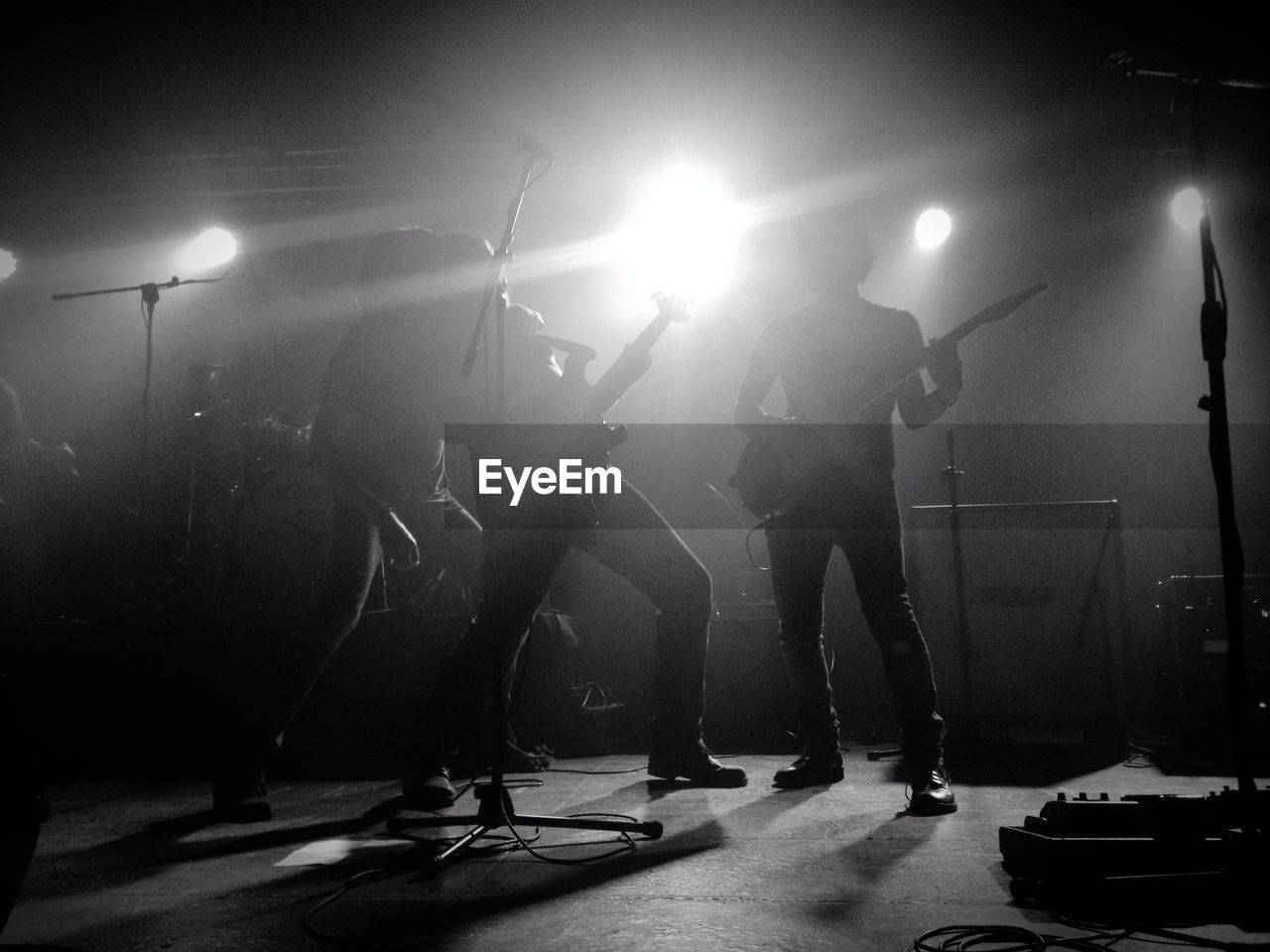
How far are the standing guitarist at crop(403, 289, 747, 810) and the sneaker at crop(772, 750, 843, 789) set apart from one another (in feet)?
0.48

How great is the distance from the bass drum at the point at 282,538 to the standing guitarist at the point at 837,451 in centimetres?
289

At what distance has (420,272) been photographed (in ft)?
9.34

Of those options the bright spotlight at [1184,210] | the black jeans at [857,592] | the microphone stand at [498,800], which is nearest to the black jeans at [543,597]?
the microphone stand at [498,800]

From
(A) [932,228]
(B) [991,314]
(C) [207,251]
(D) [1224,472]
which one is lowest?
(D) [1224,472]

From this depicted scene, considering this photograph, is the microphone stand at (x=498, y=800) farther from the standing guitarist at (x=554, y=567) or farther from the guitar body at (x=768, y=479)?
the guitar body at (x=768, y=479)

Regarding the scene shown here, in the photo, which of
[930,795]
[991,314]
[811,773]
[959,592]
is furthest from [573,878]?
[959,592]

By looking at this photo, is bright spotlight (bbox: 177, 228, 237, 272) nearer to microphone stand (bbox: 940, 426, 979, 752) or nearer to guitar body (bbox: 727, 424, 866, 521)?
guitar body (bbox: 727, 424, 866, 521)

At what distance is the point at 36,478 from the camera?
18.7 ft

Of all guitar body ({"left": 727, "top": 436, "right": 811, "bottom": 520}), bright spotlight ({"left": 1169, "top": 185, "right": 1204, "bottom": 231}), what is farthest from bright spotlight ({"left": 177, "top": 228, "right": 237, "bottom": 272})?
bright spotlight ({"left": 1169, "top": 185, "right": 1204, "bottom": 231})

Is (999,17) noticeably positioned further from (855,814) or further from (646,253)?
(855,814)

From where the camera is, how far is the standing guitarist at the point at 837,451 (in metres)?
2.99

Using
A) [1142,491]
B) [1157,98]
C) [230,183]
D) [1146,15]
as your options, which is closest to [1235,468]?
[1142,491]

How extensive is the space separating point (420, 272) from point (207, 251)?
21.5 feet

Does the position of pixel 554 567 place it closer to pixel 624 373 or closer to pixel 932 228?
pixel 624 373
